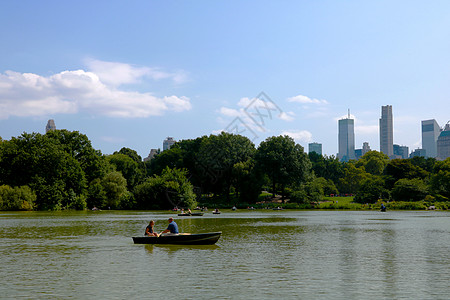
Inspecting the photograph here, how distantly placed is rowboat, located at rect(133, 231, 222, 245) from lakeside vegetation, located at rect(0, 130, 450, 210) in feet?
208

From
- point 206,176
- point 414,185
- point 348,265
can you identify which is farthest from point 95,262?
point 206,176

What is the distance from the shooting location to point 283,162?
4400 inches

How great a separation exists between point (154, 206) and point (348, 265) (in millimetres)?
80463

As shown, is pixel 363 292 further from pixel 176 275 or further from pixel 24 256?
pixel 24 256

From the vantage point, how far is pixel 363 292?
608 inches

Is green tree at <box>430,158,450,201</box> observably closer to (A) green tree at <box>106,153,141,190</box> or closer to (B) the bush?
(B) the bush

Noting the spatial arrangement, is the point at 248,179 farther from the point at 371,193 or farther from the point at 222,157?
the point at 371,193

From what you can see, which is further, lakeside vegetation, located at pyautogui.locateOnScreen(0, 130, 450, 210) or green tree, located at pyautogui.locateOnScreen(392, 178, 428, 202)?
green tree, located at pyautogui.locateOnScreen(392, 178, 428, 202)

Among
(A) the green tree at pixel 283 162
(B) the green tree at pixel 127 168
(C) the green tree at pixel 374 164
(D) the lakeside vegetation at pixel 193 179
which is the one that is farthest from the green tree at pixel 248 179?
(C) the green tree at pixel 374 164

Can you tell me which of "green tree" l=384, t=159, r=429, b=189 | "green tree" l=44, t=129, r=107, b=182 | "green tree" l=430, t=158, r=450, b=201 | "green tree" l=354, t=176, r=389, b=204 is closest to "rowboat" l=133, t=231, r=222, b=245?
"green tree" l=44, t=129, r=107, b=182

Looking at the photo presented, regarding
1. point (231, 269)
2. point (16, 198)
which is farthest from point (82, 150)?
point (231, 269)

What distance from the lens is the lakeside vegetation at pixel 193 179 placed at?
91312 mm

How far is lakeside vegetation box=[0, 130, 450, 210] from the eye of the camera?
91.3 m

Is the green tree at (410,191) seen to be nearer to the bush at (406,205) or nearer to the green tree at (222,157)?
the bush at (406,205)
